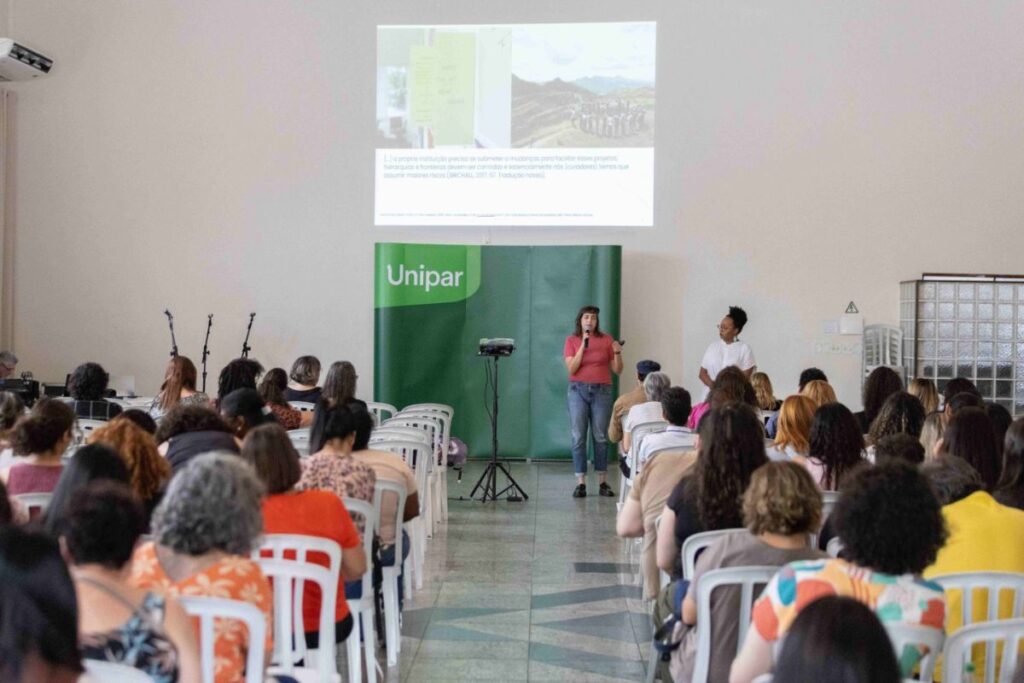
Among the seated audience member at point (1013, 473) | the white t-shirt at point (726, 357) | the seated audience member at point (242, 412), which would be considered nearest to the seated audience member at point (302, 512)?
the seated audience member at point (242, 412)

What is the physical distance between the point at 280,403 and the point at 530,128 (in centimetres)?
521

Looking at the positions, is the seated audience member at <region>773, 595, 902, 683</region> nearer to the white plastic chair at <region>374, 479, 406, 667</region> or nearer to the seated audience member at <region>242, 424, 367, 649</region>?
the seated audience member at <region>242, 424, 367, 649</region>

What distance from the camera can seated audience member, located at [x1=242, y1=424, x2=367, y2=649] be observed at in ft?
10.7

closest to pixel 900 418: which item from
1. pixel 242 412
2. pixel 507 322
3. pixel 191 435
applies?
pixel 242 412

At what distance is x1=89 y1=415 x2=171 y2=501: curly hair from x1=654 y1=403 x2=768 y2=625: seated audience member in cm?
161

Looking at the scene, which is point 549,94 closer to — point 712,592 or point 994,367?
point 994,367

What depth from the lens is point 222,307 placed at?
11.0 meters

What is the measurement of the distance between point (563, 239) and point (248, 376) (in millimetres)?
5184

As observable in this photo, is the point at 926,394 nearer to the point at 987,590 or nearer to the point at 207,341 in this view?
the point at 987,590

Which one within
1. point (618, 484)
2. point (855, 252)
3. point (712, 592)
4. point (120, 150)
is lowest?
point (618, 484)

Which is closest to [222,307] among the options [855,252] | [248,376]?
[248,376]

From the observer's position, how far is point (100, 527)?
2.14 m

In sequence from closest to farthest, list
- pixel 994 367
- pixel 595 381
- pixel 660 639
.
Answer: pixel 660 639 < pixel 595 381 < pixel 994 367

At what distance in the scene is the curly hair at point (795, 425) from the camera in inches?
190
